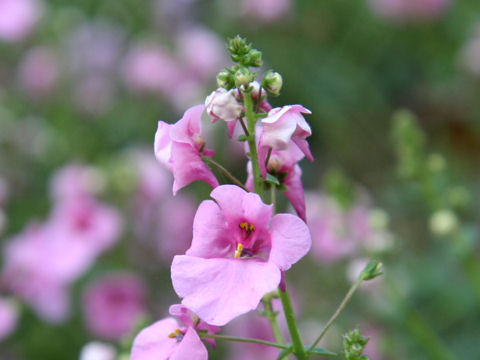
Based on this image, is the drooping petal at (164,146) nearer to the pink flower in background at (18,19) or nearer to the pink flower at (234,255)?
the pink flower at (234,255)

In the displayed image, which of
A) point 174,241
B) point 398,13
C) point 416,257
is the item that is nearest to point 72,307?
point 174,241

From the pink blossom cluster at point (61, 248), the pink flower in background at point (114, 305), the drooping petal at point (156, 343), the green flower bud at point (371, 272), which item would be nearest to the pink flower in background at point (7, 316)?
the pink blossom cluster at point (61, 248)

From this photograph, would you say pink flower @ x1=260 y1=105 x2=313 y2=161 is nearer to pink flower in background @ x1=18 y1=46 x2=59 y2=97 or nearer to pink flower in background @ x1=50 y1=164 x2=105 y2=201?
pink flower in background @ x1=50 y1=164 x2=105 y2=201

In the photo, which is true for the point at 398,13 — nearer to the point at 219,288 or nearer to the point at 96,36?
the point at 96,36

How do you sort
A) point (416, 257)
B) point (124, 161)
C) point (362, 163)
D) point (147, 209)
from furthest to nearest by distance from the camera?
point (362, 163) < point (147, 209) < point (124, 161) < point (416, 257)

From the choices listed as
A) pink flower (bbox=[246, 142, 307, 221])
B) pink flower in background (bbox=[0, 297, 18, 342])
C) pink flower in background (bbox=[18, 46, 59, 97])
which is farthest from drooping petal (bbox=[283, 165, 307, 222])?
pink flower in background (bbox=[18, 46, 59, 97])

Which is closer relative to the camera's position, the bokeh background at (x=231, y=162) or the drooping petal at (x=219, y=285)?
the drooping petal at (x=219, y=285)

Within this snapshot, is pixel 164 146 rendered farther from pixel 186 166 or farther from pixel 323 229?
pixel 323 229
